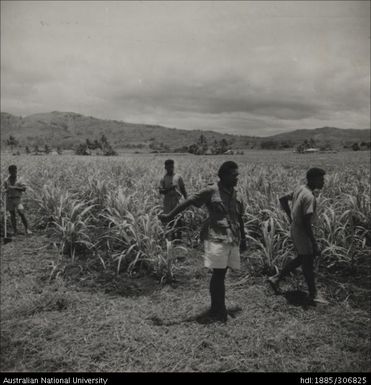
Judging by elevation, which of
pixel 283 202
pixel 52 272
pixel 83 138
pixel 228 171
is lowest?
pixel 52 272

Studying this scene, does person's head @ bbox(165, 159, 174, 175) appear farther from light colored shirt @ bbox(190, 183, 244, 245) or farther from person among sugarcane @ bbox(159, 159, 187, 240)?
light colored shirt @ bbox(190, 183, 244, 245)

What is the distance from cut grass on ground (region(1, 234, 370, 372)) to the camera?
2.88 m

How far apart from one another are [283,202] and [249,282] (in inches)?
46.5

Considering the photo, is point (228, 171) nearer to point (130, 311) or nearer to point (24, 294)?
point (130, 311)

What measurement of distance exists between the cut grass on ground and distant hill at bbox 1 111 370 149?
80.0 metres

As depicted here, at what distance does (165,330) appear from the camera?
3389 mm

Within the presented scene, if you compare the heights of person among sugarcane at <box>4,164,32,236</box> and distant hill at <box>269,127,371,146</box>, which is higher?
distant hill at <box>269,127,371,146</box>

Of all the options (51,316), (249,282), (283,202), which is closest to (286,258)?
(249,282)

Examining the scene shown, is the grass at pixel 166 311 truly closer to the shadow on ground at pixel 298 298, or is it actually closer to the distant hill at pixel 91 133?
the shadow on ground at pixel 298 298

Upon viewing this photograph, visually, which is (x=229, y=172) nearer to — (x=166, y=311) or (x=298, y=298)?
(x=166, y=311)

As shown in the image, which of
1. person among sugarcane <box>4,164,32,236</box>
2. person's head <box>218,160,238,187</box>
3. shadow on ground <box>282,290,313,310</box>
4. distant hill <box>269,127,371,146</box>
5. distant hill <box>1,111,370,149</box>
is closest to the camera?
person's head <box>218,160,238,187</box>

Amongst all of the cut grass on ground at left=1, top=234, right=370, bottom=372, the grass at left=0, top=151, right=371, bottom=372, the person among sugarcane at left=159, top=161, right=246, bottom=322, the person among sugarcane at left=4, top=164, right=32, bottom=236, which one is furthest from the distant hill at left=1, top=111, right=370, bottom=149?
the person among sugarcane at left=159, top=161, right=246, bottom=322

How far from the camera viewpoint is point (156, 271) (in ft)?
15.0

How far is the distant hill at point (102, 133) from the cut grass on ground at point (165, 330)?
7995cm
